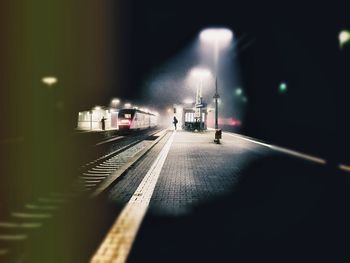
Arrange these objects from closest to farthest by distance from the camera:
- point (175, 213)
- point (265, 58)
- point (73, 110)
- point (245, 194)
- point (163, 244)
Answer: point (163, 244) → point (175, 213) → point (245, 194) → point (73, 110) → point (265, 58)

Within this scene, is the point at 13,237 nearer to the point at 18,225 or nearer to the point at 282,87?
the point at 18,225

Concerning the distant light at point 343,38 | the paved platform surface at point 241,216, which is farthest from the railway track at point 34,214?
the distant light at point 343,38

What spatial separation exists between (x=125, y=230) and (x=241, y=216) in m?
2.24

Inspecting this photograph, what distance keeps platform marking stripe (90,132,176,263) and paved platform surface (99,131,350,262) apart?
0.44 feet

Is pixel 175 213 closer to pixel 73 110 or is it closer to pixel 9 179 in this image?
pixel 9 179

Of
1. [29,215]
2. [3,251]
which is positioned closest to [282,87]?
[29,215]

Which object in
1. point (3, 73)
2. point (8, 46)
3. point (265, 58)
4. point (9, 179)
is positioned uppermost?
point (265, 58)

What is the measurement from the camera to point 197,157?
610 inches

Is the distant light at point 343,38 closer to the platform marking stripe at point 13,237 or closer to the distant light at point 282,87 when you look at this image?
the platform marking stripe at point 13,237

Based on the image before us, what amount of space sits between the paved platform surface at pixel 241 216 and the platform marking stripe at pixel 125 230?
0.13 m

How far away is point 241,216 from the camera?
6414 mm

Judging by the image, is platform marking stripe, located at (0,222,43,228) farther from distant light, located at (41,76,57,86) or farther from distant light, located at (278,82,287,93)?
distant light, located at (41,76,57,86)

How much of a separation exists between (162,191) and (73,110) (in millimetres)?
32930

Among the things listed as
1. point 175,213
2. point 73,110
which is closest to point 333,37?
point 175,213
